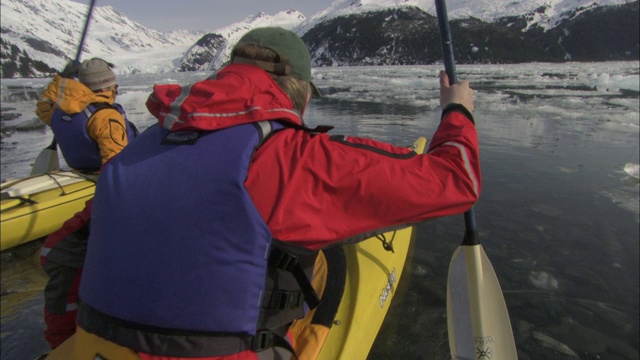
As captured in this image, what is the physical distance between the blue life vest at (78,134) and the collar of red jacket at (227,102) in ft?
11.2

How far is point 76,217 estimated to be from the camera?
194cm

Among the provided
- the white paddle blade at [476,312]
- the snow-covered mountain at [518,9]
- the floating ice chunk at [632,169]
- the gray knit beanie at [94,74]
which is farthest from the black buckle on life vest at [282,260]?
the snow-covered mountain at [518,9]

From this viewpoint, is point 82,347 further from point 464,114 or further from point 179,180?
point 464,114

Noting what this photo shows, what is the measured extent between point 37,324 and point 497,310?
3.68 metres

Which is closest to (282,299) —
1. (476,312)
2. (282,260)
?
(282,260)

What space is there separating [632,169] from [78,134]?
8226 mm

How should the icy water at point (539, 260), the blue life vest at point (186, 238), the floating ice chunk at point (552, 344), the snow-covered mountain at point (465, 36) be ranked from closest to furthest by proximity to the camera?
the blue life vest at point (186, 238), the floating ice chunk at point (552, 344), the icy water at point (539, 260), the snow-covered mountain at point (465, 36)

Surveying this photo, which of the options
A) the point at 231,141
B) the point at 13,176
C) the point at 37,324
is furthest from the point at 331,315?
the point at 13,176

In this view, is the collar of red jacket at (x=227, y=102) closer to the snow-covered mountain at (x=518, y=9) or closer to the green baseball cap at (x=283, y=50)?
the green baseball cap at (x=283, y=50)

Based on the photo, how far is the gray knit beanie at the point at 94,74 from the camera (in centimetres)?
425

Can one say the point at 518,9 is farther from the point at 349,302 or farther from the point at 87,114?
the point at 349,302

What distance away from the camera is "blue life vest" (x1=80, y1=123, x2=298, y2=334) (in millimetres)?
1136

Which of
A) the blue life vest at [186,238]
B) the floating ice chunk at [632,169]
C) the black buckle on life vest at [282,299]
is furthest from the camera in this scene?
the floating ice chunk at [632,169]

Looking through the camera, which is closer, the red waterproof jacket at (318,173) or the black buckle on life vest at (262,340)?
the red waterproof jacket at (318,173)
